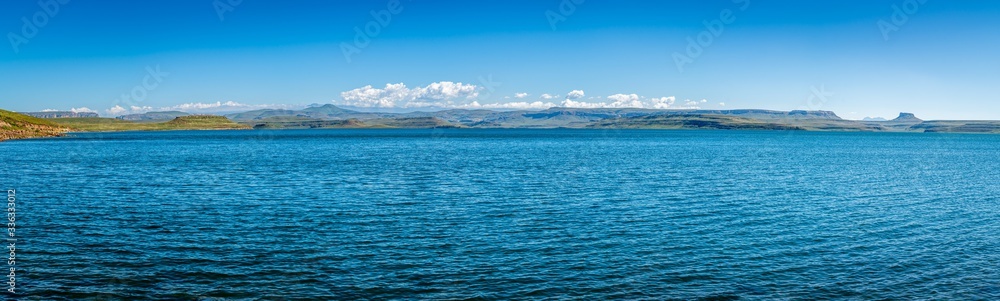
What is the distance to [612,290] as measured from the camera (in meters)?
26.7

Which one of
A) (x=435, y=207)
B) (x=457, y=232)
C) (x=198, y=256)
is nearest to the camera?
(x=198, y=256)

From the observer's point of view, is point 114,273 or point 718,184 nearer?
point 114,273

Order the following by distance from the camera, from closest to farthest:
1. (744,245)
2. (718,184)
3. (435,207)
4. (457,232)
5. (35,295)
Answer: (35,295) → (744,245) → (457,232) → (435,207) → (718,184)

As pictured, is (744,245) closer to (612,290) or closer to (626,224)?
(626,224)

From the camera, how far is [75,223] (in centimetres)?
4009

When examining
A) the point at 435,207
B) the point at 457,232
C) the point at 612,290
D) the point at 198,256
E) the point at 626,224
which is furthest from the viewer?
the point at 435,207

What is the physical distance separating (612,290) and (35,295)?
73.8 ft

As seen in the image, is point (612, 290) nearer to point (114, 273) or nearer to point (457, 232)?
point (457, 232)

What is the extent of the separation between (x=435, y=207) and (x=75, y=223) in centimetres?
2324

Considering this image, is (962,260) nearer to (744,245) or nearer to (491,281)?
(744,245)

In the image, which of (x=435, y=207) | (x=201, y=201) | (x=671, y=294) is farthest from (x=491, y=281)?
(x=201, y=201)

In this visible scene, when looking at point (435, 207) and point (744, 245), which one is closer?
point (744, 245)

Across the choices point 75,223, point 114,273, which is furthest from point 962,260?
point 75,223

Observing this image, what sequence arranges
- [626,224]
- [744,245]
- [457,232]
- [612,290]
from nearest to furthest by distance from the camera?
[612,290]
[744,245]
[457,232]
[626,224]
